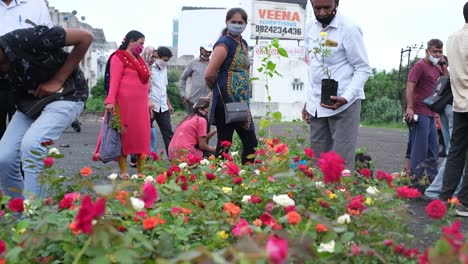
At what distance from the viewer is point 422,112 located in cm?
740

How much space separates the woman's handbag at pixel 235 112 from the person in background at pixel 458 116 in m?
1.77

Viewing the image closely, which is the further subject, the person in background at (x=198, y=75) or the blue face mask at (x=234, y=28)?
the person in background at (x=198, y=75)

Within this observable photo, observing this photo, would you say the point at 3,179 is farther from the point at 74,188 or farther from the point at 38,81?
the point at 74,188

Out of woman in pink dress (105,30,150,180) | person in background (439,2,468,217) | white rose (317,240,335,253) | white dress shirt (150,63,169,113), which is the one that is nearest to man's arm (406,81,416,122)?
person in background (439,2,468,217)

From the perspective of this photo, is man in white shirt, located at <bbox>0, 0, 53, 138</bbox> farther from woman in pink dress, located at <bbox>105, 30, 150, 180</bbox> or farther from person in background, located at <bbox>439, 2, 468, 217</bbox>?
person in background, located at <bbox>439, 2, 468, 217</bbox>

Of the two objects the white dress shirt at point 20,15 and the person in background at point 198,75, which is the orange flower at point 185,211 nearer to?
the white dress shirt at point 20,15

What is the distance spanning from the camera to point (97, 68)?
219ft

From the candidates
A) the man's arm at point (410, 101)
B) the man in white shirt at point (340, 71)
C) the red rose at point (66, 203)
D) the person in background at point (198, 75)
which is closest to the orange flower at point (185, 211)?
the red rose at point (66, 203)

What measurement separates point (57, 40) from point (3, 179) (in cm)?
89

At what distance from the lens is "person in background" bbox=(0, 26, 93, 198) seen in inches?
153

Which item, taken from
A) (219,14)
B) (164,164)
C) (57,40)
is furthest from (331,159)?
(219,14)

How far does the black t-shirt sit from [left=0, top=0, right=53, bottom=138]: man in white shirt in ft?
0.66

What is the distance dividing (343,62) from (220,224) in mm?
2955

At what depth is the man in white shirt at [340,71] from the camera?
514 centimetres
